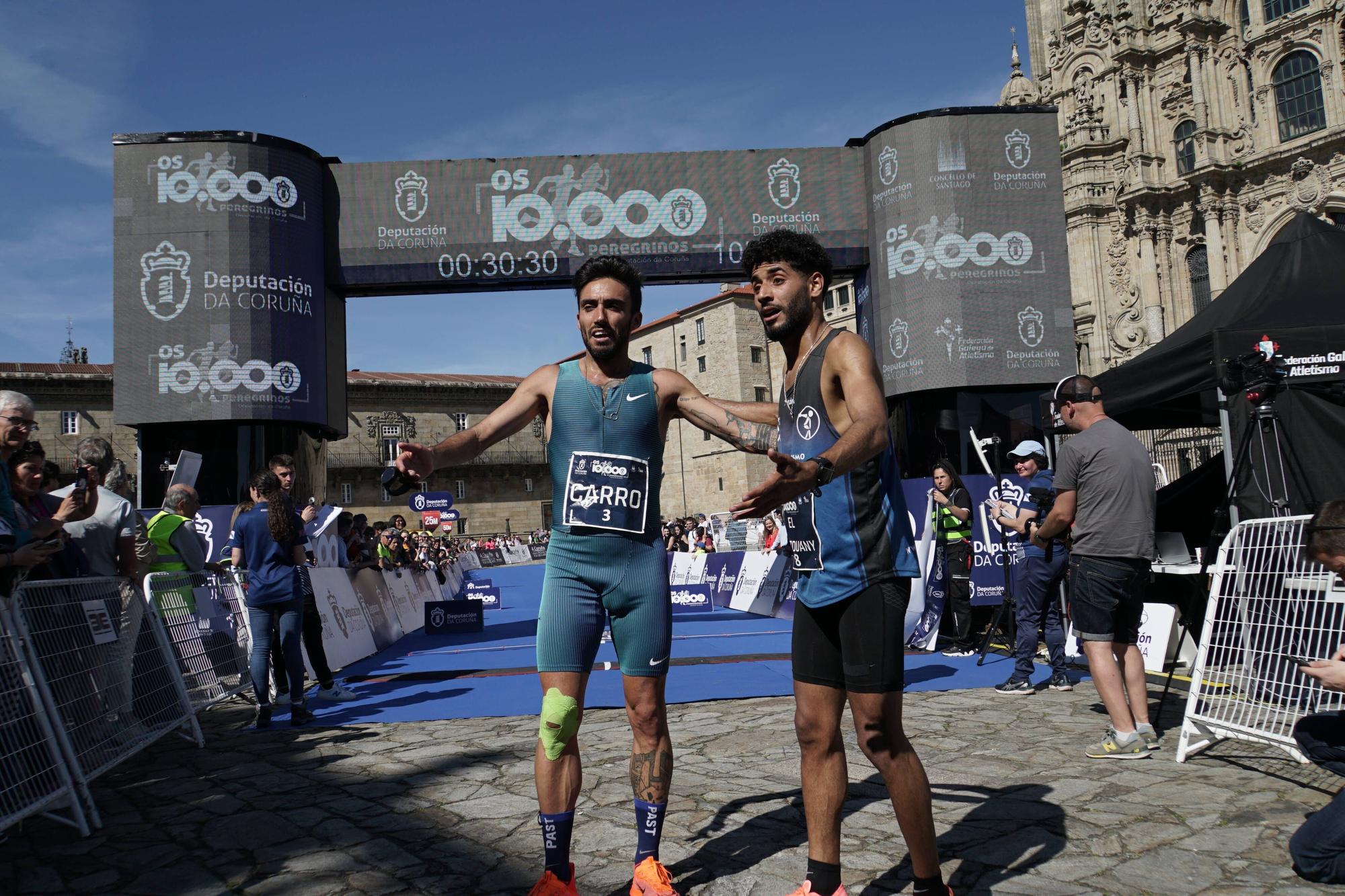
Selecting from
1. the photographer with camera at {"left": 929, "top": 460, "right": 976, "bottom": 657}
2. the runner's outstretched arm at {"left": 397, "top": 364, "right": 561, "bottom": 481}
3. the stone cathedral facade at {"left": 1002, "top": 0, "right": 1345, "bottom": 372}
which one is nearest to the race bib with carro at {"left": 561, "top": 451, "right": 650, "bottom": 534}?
the runner's outstretched arm at {"left": 397, "top": 364, "right": 561, "bottom": 481}

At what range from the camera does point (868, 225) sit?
13.9m

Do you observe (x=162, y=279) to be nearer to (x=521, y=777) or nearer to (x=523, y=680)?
(x=523, y=680)

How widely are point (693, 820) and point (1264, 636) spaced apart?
10.7 feet

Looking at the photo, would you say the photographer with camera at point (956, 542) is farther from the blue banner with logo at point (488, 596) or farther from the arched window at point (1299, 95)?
the arched window at point (1299, 95)

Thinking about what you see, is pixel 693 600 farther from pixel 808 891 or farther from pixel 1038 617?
pixel 808 891

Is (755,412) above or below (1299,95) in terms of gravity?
below

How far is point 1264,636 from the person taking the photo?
5.09 meters

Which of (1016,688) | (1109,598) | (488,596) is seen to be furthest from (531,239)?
(1109,598)

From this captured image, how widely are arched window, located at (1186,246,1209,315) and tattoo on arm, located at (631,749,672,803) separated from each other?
49900 millimetres

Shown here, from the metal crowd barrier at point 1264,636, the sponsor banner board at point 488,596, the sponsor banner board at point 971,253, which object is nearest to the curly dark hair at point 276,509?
the metal crowd barrier at point 1264,636

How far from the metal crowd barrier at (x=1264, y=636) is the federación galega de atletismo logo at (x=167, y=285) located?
12.8m

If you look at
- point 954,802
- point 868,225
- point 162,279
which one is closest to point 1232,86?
point 868,225

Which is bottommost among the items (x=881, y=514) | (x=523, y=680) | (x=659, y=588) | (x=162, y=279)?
(x=523, y=680)

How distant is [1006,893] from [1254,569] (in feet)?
10.2
